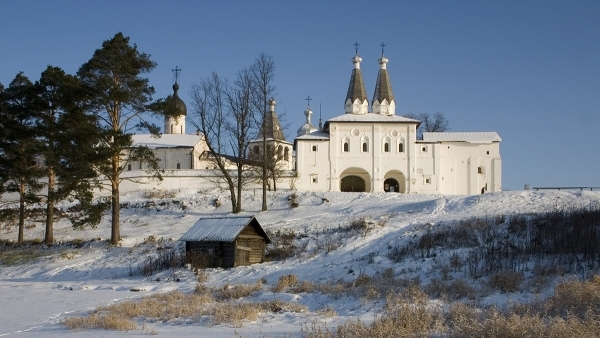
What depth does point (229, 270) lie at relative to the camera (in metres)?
18.8

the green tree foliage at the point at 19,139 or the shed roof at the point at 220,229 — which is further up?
the green tree foliage at the point at 19,139

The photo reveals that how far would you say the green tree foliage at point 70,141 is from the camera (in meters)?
24.2

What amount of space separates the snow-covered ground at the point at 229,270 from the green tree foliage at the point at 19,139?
3311 millimetres

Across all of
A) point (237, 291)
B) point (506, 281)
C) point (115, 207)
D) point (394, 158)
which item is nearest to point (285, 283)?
point (237, 291)

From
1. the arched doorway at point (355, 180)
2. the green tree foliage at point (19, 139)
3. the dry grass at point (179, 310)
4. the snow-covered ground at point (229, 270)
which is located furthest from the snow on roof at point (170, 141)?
the dry grass at point (179, 310)

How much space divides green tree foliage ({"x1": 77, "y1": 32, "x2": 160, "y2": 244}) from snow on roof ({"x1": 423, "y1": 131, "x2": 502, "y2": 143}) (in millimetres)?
29887

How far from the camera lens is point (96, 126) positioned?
2481 centimetres

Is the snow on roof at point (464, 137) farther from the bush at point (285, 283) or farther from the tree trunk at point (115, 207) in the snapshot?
the bush at point (285, 283)

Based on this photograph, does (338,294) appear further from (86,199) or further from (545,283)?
(86,199)

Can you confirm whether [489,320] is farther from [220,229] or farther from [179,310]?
[220,229]

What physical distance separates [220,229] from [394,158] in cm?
3100

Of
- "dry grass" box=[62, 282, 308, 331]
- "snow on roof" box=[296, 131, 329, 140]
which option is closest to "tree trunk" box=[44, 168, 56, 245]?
"dry grass" box=[62, 282, 308, 331]

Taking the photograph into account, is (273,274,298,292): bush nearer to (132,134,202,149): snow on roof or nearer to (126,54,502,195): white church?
(126,54,502,195): white church

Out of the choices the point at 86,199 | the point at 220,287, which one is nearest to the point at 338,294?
the point at 220,287
